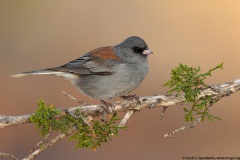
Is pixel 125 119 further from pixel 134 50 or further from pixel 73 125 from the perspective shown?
pixel 134 50

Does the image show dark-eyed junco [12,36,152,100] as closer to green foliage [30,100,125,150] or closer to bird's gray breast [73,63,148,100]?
bird's gray breast [73,63,148,100]

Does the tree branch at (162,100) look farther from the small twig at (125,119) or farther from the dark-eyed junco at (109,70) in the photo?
the dark-eyed junco at (109,70)

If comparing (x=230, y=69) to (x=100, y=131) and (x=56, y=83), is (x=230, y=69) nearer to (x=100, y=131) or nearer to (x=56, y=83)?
(x=56, y=83)

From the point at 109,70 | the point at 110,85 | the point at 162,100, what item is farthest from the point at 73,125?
the point at 109,70

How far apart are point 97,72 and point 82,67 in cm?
30

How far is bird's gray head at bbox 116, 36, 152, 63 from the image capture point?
6.29 meters

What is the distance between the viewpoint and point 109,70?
19.7 feet

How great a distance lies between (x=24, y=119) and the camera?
160 inches

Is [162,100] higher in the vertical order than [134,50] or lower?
lower

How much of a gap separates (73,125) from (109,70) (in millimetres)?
1988

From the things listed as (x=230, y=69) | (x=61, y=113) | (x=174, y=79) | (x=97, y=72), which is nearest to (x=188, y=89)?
(x=174, y=79)

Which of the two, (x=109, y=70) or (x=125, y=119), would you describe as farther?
(x=109, y=70)

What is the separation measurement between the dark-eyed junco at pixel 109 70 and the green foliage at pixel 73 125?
5.52 ft

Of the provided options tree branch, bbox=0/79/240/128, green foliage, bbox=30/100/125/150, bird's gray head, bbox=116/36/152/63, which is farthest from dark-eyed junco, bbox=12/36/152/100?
green foliage, bbox=30/100/125/150
